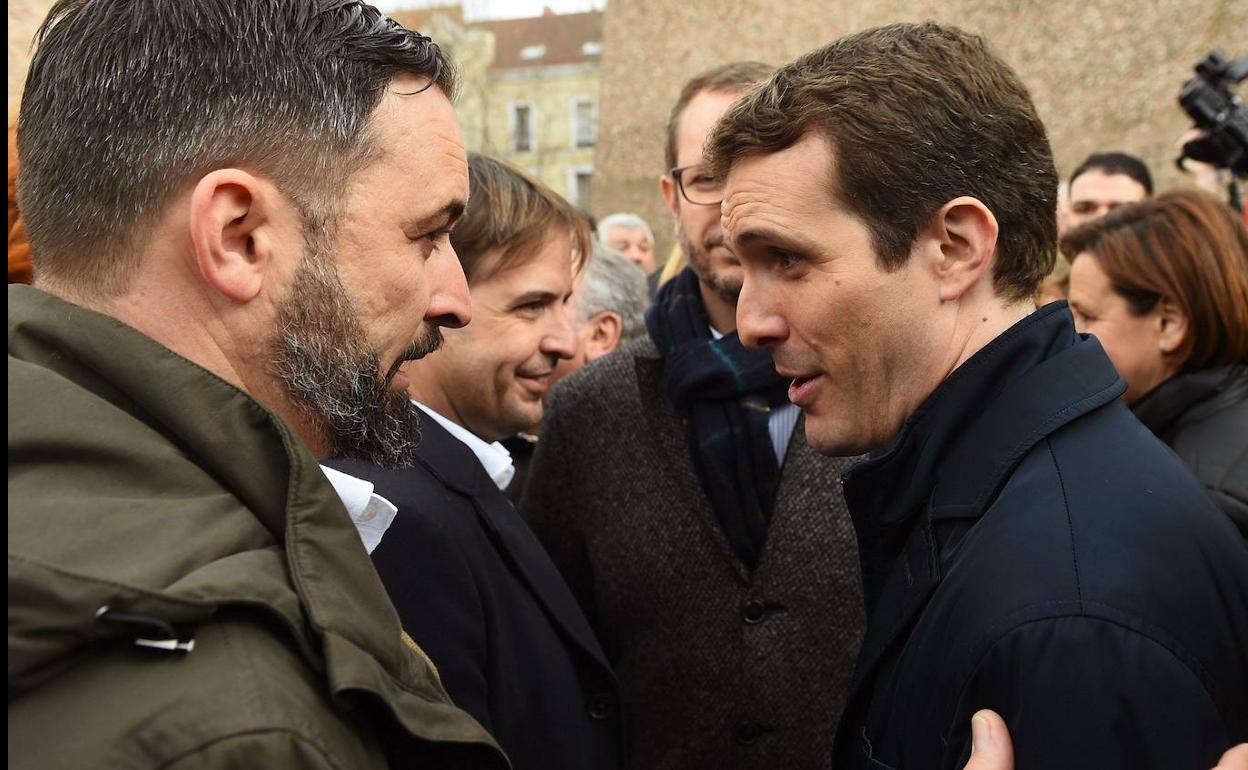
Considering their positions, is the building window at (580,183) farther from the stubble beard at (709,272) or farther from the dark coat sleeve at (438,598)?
the dark coat sleeve at (438,598)

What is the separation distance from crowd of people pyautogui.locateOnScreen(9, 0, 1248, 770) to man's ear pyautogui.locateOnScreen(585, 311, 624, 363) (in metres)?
1.29

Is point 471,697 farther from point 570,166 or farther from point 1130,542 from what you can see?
point 570,166

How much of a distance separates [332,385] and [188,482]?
1.27 ft

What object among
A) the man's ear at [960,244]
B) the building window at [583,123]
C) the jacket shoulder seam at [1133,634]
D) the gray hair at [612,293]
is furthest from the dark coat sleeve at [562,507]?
the building window at [583,123]

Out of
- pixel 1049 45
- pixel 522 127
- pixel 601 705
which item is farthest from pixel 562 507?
pixel 522 127

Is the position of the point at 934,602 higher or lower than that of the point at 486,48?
lower

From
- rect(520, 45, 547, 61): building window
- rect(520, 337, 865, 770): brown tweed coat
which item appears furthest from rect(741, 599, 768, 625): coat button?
rect(520, 45, 547, 61): building window

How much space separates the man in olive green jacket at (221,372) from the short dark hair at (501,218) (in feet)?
2.96

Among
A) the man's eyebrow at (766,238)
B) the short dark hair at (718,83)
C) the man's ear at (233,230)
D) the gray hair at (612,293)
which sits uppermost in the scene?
the short dark hair at (718,83)

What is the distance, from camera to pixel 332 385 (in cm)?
151

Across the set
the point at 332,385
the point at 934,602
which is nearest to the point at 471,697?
the point at 332,385

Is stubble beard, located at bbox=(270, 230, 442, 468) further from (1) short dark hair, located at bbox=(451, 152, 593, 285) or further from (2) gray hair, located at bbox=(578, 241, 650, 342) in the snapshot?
(2) gray hair, located at bbox=(578, 241, 650, 342)

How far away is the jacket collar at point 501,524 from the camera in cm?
221

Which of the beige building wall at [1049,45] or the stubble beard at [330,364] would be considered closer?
the stubble beard at [330,364]
